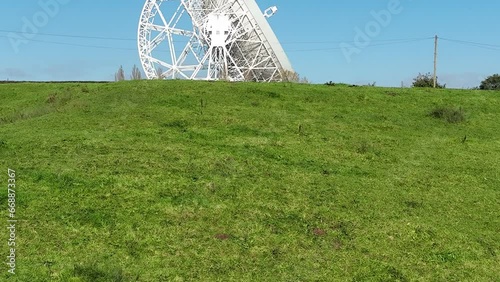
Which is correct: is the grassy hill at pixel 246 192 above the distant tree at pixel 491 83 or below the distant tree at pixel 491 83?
below

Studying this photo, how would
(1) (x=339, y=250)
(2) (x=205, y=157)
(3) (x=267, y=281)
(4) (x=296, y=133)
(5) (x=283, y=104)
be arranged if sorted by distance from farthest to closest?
(5) (x=283, y=104), (4) (x=296, y=133), (2) (x=205, y=157), (1) (x=339, y=250), (3) (x=267, y=281)

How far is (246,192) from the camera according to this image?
50.6ft

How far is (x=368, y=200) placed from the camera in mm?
15648

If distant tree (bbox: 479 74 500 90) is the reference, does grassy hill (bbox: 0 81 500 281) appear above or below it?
below

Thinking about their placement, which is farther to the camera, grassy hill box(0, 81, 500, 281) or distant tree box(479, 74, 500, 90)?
distant tree box(479, 74, 500, 90)

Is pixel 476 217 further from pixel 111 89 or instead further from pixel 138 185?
pixel 111 89

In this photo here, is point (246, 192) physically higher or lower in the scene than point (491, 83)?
lower

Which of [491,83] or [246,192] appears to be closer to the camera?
[246,192]

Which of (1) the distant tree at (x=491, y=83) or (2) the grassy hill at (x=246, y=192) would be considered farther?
(1) the distant tree at (x=491, y=83)

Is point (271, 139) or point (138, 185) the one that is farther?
point (271, 139)

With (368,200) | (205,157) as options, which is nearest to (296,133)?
(205,157)

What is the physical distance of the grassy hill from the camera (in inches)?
473

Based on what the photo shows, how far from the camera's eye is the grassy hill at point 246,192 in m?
12.0

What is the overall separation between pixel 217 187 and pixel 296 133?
6.91m
